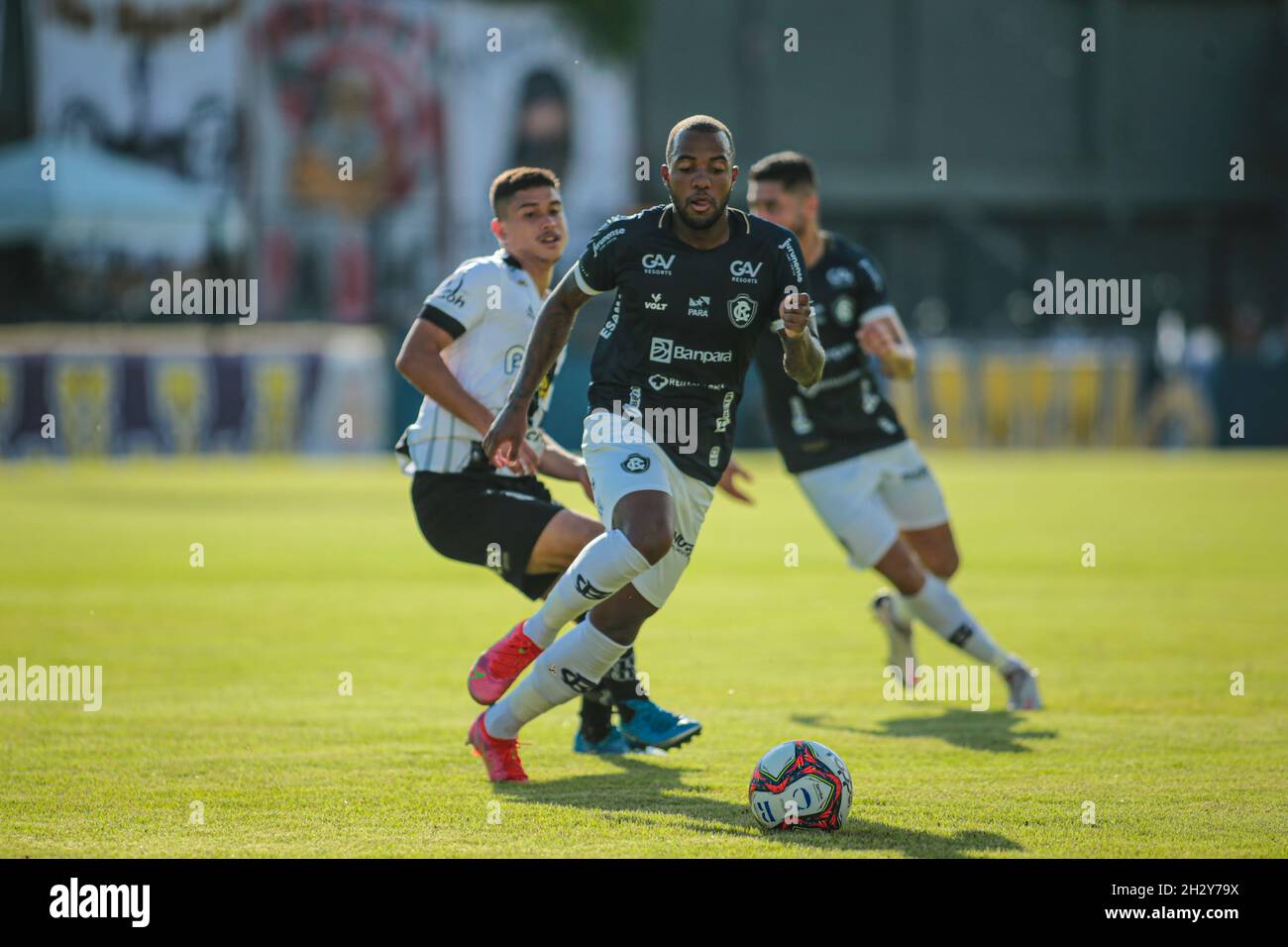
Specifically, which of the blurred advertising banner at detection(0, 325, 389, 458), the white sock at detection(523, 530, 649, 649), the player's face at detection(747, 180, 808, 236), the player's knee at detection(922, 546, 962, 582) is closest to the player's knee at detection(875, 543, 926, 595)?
the player's knee at detection(922, 546, 962, 582)

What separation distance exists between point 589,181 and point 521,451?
3062 cm

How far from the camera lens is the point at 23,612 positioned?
12.5 meters

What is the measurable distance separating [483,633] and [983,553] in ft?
20.7

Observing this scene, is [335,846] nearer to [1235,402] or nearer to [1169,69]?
[1235,402]

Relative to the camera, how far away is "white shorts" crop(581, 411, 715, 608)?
6.79 meters

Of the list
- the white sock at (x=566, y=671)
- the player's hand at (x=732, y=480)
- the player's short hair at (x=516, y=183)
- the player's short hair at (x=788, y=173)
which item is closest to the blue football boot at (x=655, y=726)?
the white sock at (x=566, y=671)

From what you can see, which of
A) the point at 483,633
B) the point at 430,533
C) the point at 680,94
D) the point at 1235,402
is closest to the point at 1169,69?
the point at 680,94

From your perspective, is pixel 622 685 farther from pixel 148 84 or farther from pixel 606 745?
pixel 148 84

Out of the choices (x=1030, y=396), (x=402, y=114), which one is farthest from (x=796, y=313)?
(x=402, y=114)

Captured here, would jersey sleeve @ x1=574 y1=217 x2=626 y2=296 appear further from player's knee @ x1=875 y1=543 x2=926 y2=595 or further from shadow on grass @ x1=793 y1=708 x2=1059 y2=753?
player's knee @ x1=875 y1=543 x2=926 y2=595

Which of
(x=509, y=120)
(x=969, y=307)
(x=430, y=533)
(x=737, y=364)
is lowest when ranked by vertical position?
(x=430, y=533)

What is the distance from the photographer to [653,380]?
6953 millimetres

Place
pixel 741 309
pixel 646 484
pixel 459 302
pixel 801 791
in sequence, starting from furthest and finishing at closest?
1. pixel 459 302
2. pixel 741 309
3. pixel 646 484
4. pixel 801 791

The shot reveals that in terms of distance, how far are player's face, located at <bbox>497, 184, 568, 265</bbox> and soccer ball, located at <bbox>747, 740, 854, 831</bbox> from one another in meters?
2.65
